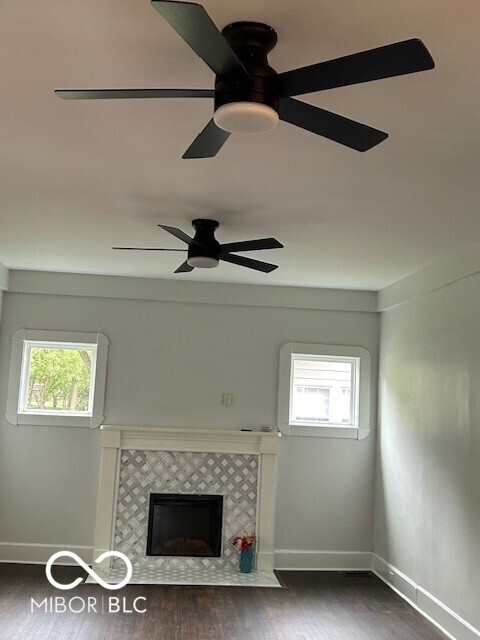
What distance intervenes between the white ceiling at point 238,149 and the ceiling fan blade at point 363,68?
23 centimetres

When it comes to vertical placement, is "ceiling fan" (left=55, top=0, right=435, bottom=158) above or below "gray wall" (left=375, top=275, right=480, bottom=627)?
above

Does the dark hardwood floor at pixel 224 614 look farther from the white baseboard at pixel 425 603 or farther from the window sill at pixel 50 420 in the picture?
the window sill at pixel 50 420

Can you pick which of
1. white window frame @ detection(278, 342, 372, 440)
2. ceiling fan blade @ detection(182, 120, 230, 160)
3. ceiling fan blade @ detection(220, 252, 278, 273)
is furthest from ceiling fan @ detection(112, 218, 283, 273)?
white window frame @ detection(278, 342, 372, 440)

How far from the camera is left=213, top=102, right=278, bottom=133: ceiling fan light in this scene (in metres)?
1.82

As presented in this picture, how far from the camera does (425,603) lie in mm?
4859

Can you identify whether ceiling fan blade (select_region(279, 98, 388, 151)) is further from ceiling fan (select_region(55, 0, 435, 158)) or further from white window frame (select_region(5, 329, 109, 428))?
white window frame (select_region(5, 329, 109, 428))

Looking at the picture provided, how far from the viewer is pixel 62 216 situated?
4211mm

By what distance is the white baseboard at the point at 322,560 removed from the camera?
6074mm

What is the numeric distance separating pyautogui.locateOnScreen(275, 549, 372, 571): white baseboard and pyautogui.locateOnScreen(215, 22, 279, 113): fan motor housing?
16.5ft

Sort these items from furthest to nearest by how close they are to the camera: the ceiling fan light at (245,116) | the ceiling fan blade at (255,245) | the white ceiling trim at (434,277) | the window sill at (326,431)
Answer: the window sill at (326,431), the white ceiling trim at (434,277), the ceiling fan blade at (255,245), the ceiling fan light at (245,116)

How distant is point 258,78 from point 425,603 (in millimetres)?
4257

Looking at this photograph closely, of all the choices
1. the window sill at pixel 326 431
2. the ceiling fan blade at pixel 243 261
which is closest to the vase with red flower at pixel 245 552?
the window sill at pixel 326 431

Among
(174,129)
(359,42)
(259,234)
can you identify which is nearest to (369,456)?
(259,234)

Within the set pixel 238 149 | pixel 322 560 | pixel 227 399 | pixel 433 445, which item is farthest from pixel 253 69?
pixel 322 560
